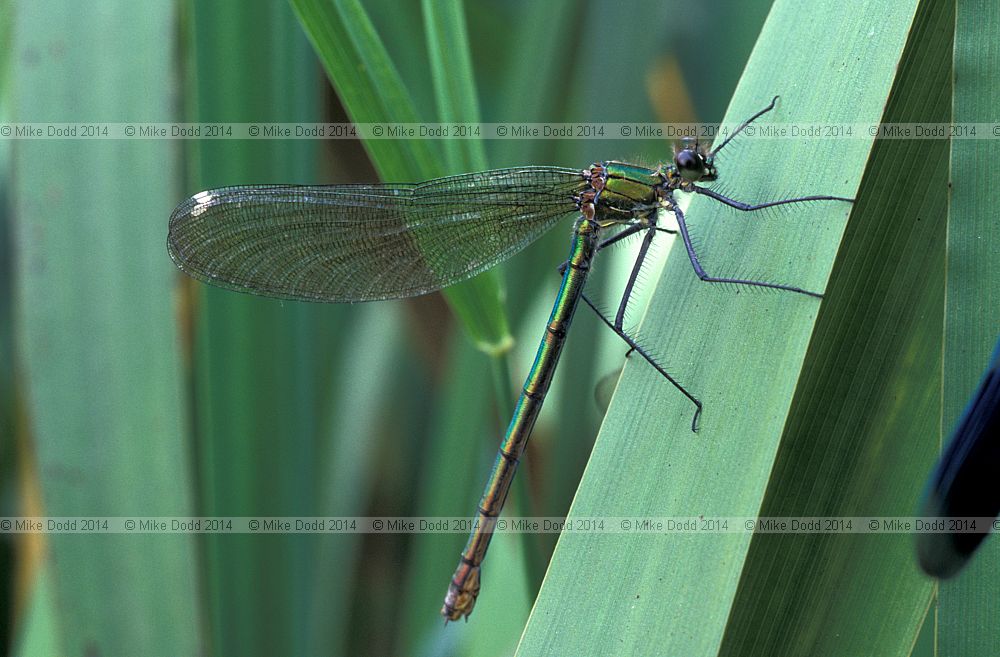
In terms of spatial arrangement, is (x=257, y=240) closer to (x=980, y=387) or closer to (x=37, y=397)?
(x=37, y=397)

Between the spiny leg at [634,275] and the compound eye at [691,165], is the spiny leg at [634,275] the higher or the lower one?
the lower one

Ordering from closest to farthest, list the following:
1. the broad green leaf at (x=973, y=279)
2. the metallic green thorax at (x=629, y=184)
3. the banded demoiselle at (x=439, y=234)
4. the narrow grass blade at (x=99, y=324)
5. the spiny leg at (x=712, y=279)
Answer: the broad green leaf at (x=973, y=279) < the spiny leg at (x=712, y=279) < the narrow grass blade at (x=99, y=324) < the banded demoiselle at (x=439, y=234) < the metallic green thorax at (x=629, y=184)

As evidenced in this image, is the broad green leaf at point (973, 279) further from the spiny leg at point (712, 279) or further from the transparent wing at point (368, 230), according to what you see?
the transparent wing at point (368, 230)

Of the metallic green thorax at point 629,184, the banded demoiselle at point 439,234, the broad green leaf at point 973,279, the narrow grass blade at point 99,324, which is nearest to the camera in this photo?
the broad green leaf at point 973,279

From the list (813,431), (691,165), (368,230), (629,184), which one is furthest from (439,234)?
(813,431)

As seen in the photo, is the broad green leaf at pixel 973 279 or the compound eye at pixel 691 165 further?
the compound eye at pixel 691 165

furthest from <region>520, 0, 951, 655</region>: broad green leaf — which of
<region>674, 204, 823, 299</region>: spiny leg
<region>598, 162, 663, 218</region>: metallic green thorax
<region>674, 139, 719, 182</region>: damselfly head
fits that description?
<region>598, 162, 663, 218</region>: metallic green thorax

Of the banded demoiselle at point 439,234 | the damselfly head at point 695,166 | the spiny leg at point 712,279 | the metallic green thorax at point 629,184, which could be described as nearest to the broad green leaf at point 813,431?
the spiny leg at point 712,279

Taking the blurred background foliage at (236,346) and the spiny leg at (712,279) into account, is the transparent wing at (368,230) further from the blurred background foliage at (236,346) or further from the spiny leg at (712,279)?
the spiny leg at (712,279)
